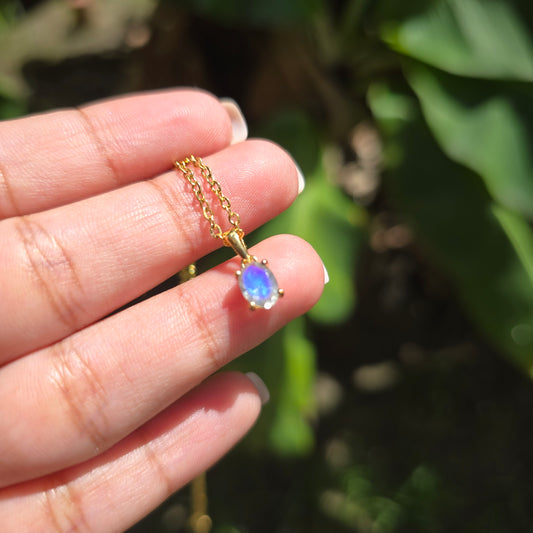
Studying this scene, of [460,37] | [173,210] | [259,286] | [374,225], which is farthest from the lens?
[374,225]

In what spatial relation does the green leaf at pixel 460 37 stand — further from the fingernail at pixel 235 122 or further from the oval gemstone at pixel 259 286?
the oval gemstone at pixel 259 286

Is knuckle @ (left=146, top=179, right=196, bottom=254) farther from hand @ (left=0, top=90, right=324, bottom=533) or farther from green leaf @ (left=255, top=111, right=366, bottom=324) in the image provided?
green leaf @ (left=255, top=111, right=366, bottom=324)

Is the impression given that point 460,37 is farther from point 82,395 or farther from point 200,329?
point 82,395

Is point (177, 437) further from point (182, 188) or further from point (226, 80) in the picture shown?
point (226, 80)

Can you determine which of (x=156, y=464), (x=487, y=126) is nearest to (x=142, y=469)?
(x=156, y=464)

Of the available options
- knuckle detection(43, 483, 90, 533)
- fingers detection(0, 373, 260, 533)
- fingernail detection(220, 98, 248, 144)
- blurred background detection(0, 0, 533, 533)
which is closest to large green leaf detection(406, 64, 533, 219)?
blurred background detection(0, 0, 533, 533)

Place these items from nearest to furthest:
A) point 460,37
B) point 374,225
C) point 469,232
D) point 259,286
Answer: point 259,286, point 460,37, point 469,232, point 374,225

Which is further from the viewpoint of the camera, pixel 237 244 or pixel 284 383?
pixel 284 383
